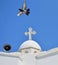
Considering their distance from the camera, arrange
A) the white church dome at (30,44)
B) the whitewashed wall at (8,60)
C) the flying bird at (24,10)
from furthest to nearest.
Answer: the flying bird at (24,10) < the white church dome at (30,44) < the whitewashed wall at (8,60)

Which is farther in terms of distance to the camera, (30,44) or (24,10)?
(24,10)

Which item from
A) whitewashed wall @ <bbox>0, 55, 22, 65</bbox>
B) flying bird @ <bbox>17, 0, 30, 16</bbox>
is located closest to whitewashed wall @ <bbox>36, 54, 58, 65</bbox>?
whitewashed wall @ <bbox>0, 55, 22, 65</bbox>

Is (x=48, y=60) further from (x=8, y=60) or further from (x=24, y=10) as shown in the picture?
(x=24, y=10)

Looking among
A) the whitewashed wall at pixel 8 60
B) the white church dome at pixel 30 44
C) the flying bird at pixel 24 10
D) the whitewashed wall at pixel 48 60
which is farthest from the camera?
the flying bird at pixel 24 10

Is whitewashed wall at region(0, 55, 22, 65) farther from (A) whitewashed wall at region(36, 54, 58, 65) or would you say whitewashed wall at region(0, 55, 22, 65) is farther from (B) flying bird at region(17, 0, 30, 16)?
(B) flying bird at region(17, 0, 30, 16)

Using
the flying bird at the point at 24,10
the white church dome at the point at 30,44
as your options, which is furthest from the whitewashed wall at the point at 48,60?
the flying bird at the point at 24,10

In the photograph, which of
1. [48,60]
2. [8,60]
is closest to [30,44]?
[8,60]

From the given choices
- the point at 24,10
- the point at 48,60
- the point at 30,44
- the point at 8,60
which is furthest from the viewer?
the point at 24,10

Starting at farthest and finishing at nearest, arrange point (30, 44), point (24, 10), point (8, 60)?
point (24, 10) < point (30, 44) < point (8, 60)

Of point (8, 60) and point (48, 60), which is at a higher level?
point (8, 60)

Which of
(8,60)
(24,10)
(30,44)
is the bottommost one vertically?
(8,60)

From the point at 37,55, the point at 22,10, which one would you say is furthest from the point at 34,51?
the point at 22,10

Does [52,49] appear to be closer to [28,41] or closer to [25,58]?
[25,58]

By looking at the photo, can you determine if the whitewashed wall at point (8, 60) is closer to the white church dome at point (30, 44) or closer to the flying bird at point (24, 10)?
the white church dome at point (30, 44)
